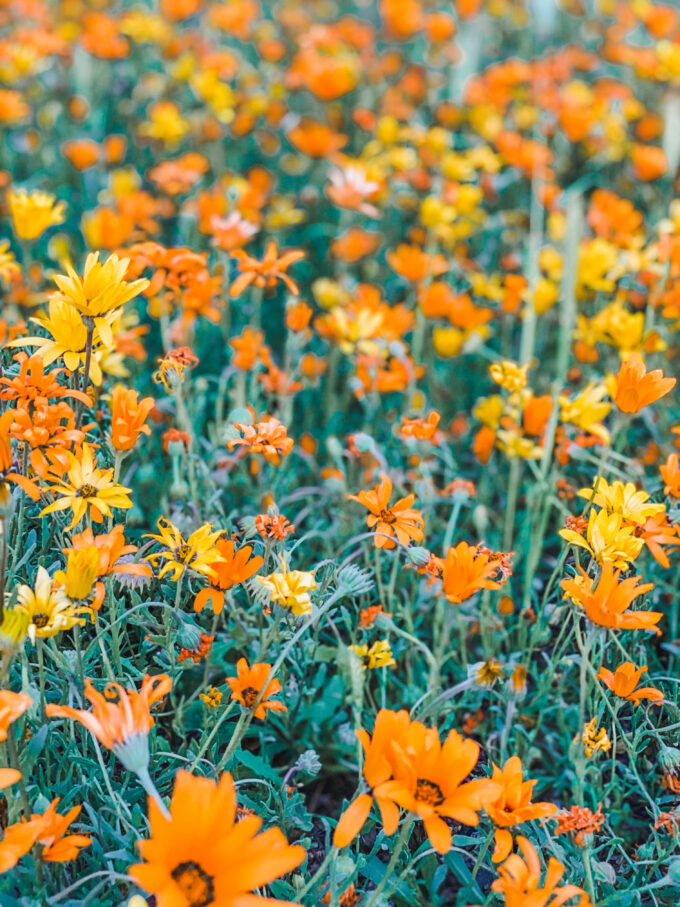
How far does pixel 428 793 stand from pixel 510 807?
0.19 meters

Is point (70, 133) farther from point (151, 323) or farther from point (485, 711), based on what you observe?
point (485, 711)

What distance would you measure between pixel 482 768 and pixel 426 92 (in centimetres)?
402

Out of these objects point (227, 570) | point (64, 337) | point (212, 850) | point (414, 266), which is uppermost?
point (64, 337)

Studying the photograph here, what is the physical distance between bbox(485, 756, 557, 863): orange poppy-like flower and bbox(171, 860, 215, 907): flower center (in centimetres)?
44

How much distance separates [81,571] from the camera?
1.28 m

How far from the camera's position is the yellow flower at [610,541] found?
4.74 ft

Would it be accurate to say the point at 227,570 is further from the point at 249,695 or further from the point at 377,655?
the point at 377,655

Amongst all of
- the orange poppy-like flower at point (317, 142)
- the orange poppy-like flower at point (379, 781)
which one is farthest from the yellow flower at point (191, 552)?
the orange poppy-like flower at point (317, 142)

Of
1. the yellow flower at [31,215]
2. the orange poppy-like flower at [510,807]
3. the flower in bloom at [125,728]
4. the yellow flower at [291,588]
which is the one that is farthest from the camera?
the yellow flower at [31,215]

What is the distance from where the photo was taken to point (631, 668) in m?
1.46

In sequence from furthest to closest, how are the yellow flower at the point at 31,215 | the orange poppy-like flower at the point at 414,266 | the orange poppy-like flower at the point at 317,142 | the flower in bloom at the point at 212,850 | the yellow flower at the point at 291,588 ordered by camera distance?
the orange poppy-like flower at the point at 317,142 → the orange poppy-like flower at the point at 414,266 → the yellow flower at the point at 31,215 → the yellow flower at the point at 291,588 → the flower in bloom at the point at 212,850

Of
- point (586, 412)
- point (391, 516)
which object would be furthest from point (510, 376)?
point (391, 516)

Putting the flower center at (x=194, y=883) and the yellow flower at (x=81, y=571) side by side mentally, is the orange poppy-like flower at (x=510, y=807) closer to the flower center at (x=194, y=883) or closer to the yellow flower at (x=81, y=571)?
the flower center at (x=194, y=883)

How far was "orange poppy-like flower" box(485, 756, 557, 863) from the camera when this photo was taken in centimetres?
126
